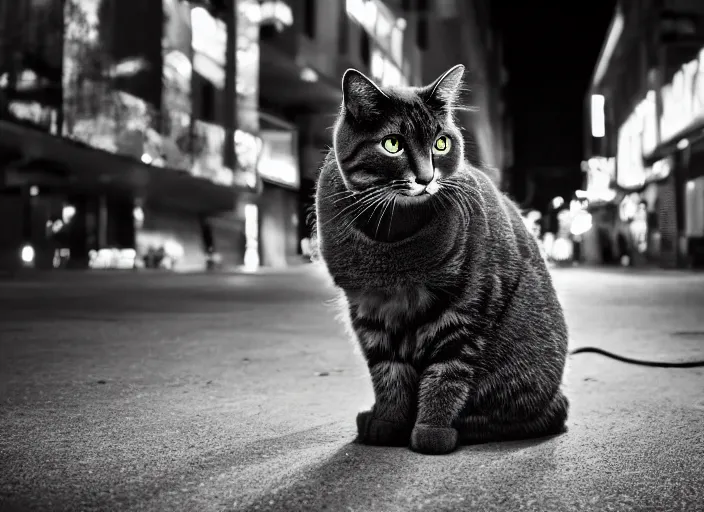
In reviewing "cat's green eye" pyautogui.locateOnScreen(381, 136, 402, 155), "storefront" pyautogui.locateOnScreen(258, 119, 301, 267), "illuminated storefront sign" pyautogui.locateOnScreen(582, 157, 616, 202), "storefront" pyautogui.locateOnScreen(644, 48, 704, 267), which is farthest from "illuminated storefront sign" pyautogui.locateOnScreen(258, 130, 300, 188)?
"cat's green eye" pyautogui.locateOnScreen(381, 136, 402, 155)

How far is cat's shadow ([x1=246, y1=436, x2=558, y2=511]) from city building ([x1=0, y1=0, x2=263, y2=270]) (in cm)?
1932

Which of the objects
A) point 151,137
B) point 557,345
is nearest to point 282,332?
point 557,345

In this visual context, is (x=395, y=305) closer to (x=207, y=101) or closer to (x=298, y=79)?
(x=207, y=101)

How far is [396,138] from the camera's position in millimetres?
2213

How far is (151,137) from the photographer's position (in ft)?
81.0

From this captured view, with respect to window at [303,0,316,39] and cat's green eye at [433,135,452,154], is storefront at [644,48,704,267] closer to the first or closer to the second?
window at [303,0,316,39]

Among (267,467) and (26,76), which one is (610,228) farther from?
(267,467)

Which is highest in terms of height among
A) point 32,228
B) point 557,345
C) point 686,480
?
point 32,228

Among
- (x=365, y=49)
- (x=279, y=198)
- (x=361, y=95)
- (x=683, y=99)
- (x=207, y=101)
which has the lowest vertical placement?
(x=361, y=95)

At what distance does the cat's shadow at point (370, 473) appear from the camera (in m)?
1.95

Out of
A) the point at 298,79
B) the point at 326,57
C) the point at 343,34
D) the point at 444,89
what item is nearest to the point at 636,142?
the point at 343,34

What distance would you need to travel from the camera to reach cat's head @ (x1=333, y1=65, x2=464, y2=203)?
220 cm

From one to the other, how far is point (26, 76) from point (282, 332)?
55.1 feet

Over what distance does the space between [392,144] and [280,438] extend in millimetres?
1143
